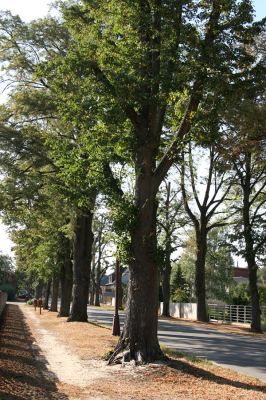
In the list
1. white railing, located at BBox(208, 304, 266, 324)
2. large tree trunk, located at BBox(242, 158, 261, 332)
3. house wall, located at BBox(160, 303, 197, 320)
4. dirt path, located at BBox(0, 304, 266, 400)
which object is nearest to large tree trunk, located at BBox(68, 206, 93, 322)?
large tree trunk, located at BBox(242, 158, 261, 332)

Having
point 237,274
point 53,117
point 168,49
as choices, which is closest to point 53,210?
point 53,117

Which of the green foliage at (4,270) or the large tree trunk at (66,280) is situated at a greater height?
the green foliage at (4,270)

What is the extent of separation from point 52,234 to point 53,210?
8.39m

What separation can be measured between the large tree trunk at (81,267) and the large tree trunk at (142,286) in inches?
582

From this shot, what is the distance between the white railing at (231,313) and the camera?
4022cm

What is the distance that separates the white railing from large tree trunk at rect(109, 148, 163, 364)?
2745 centimetres

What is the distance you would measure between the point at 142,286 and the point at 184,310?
3724cm

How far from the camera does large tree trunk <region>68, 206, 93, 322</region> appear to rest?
28422 mm

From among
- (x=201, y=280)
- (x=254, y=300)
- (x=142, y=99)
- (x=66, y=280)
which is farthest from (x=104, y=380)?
(x=201, y=280)

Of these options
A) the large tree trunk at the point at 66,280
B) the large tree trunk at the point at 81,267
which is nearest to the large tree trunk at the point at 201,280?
the large tree trunk at the point at 66,280

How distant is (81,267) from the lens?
96.4 ft

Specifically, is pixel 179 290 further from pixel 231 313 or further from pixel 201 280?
pixel 201 280

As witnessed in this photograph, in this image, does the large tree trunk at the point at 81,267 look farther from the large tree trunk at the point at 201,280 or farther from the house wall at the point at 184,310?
the house wall at the point at 184,310

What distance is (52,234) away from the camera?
3669 centimetres
